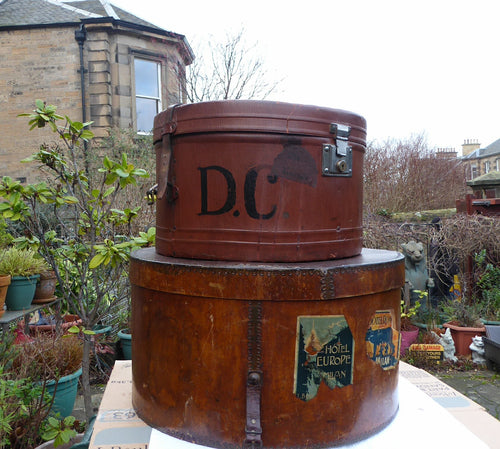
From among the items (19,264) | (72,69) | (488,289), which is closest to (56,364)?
(19,264)

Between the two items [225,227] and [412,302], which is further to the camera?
[412,302]

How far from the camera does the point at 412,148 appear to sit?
48.3 feet

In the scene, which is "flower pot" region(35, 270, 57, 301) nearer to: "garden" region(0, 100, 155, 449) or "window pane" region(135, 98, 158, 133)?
"garden" region(0, 100, 155, 449)

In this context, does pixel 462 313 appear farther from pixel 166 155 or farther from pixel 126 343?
pixel 166 155

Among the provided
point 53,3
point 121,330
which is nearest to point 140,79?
point 53,3

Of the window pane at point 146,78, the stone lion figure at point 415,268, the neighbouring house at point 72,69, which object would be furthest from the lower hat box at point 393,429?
the window pane at point 146,78

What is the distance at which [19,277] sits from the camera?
3.68 m

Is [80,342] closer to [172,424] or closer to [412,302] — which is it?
[172,424]

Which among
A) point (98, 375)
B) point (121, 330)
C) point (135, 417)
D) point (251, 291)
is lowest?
point (98, 375)

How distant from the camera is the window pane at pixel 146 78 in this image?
33.6 feet

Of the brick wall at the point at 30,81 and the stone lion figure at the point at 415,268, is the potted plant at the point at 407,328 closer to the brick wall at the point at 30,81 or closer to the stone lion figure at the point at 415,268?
the stone lion figure at the point at 415,268

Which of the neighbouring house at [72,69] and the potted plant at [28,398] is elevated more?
the neighbouring house at [72,69]

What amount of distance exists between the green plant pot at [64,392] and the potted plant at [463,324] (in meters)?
4.19

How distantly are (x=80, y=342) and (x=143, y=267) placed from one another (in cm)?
207
